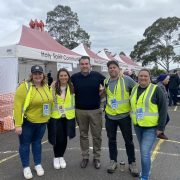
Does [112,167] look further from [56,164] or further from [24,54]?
[24,54]

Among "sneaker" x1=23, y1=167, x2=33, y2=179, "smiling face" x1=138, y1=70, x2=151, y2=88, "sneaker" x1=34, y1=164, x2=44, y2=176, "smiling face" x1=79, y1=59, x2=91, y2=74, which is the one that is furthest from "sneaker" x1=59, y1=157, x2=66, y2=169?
"smiling face" x1=138, y1=70, x2=151, y2=88

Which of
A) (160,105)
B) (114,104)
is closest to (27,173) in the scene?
(114,104)

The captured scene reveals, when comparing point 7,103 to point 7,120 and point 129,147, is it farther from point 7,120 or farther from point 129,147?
point 129,147

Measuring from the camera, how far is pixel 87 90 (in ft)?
17.6

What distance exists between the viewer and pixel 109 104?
518 cm

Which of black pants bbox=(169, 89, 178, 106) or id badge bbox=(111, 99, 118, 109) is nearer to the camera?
id badge bbox=(111, 99, 118, 109)

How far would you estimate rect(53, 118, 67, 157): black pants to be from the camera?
5387 millimetres

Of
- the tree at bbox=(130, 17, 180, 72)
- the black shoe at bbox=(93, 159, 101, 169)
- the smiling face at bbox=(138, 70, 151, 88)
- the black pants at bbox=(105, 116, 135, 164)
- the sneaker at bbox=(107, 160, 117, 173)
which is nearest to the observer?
the smiling face at bbox=(138, 70, 151, 88)

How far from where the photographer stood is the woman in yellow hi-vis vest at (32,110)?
486 cm

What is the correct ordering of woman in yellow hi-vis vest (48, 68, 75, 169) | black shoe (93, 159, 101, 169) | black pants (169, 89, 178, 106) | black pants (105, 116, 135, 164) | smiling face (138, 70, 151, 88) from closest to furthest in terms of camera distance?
1. smiling face (138, 70, 151, 88)
2. black pants (105, 116, 135, 164)
3. woman in yellow hi-vis vest (48, 68, 75, 169)
4. black shoe (93, 159, 101, 169)
5. black pants (169, 89, 178, 106)

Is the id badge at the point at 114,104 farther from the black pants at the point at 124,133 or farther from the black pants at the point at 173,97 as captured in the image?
the black pants at the point at 173,97

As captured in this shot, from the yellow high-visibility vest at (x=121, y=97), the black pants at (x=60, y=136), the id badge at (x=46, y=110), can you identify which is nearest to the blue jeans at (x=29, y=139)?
the id badge at (x=46, y=110)

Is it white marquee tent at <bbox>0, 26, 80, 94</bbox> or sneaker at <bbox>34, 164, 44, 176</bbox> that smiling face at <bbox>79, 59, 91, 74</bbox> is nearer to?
sneaker at <bbox>34, 164, 44, 176</bbox>

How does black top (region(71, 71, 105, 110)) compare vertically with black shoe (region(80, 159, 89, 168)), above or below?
above
